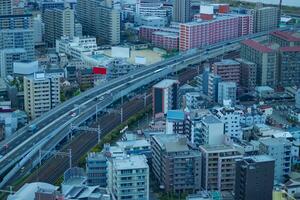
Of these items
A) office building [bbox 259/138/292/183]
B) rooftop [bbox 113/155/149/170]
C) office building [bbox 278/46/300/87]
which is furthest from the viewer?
office building [bbox 278/46/300/87]

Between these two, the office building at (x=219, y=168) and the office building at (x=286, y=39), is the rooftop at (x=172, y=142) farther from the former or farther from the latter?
the office building at (x=286, y=39)

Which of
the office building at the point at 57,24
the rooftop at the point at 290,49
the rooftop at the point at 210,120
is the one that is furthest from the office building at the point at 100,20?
the rooftop at the point at 210,120

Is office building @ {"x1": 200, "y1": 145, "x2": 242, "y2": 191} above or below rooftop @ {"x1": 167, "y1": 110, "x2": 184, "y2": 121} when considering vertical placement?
below

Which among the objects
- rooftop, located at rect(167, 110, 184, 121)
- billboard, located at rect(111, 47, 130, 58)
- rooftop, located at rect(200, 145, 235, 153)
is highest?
billboard, located at rect(111, 47, 130, 58)

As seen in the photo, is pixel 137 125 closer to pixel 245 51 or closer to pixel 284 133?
pixel 284 133

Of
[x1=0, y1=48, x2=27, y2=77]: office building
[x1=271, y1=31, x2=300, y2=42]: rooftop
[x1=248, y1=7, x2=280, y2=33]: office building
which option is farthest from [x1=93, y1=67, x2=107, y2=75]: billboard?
[x1=248, y1=7, x2=280, y2=33]: office building

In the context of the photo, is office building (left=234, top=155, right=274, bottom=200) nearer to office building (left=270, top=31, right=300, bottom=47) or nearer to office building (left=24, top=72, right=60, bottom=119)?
office building (left=24, top=72, right=60, bottom=119)

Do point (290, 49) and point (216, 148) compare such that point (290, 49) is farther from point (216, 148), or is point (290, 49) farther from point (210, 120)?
point (216, 148)
